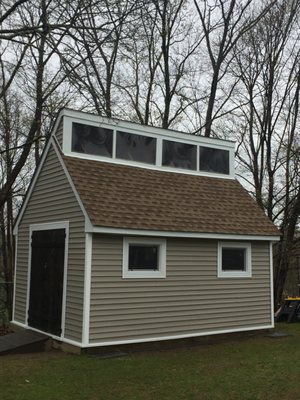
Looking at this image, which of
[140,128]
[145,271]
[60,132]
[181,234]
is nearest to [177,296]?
[145,271]

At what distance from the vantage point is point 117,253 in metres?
10.1

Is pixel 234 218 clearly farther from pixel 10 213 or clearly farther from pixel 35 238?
pixel 10 213

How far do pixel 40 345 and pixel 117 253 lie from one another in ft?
8.65

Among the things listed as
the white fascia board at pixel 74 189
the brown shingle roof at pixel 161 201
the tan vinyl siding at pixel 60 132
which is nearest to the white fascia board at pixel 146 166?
the brown shingle roof at pixel 161 201

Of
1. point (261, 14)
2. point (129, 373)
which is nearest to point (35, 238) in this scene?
point (129, 373)

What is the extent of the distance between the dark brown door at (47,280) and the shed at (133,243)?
0.08 feet

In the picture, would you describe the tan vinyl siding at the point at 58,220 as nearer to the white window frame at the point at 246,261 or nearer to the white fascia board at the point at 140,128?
the white fascia board at the point at 140,128

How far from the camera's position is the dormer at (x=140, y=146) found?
11.3m

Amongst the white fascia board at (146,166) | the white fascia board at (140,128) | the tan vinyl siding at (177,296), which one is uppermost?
the white fascia board at (140,128)

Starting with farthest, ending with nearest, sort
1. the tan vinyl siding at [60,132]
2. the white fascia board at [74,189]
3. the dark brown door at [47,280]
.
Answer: the tan vinyl siding at [60,132], the dark brown door at [47,280], the white fascia board at [74,189]

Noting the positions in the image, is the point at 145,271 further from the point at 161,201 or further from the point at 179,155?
the point at 179,155

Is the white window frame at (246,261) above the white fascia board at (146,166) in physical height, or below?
below

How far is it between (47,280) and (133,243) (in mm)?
2348

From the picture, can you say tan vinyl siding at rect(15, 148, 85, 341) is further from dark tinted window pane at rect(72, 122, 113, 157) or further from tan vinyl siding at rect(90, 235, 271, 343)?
dark tinted window pane at rect(72, 122, 113, 157)
